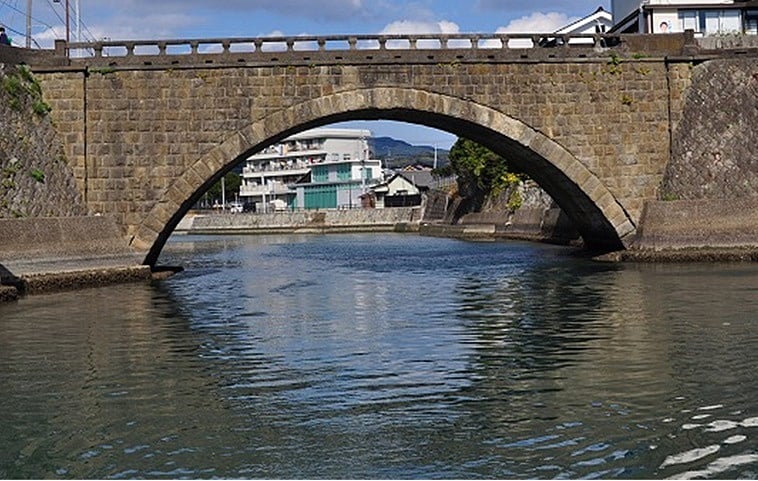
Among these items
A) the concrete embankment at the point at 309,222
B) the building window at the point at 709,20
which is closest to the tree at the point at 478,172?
the concrete embankment at the point at 309,222

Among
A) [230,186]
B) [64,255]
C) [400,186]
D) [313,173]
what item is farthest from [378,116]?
[230,186]

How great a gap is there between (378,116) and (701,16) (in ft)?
59.2

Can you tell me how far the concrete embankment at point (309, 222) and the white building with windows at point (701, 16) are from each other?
144ft

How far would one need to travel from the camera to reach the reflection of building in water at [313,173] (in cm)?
11719

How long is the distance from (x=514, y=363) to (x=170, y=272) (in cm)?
2090

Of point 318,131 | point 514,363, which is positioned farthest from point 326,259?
point 318,131

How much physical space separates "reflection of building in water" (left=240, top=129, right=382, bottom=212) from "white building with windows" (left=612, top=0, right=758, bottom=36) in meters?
70.4

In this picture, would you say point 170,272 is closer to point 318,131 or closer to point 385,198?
point 385,198

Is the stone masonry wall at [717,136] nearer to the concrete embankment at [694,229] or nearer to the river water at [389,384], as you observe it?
the concrete embankment at [694,229]

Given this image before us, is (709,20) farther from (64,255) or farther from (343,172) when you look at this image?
(343,172)

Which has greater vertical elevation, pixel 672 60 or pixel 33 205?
pixel 672 60

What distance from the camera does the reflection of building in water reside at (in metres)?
117

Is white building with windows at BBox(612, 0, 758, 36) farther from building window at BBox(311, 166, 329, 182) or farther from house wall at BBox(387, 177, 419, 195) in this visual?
building window at BBox(311, 166, 329, 182)

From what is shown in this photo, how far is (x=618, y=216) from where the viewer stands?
107ft
